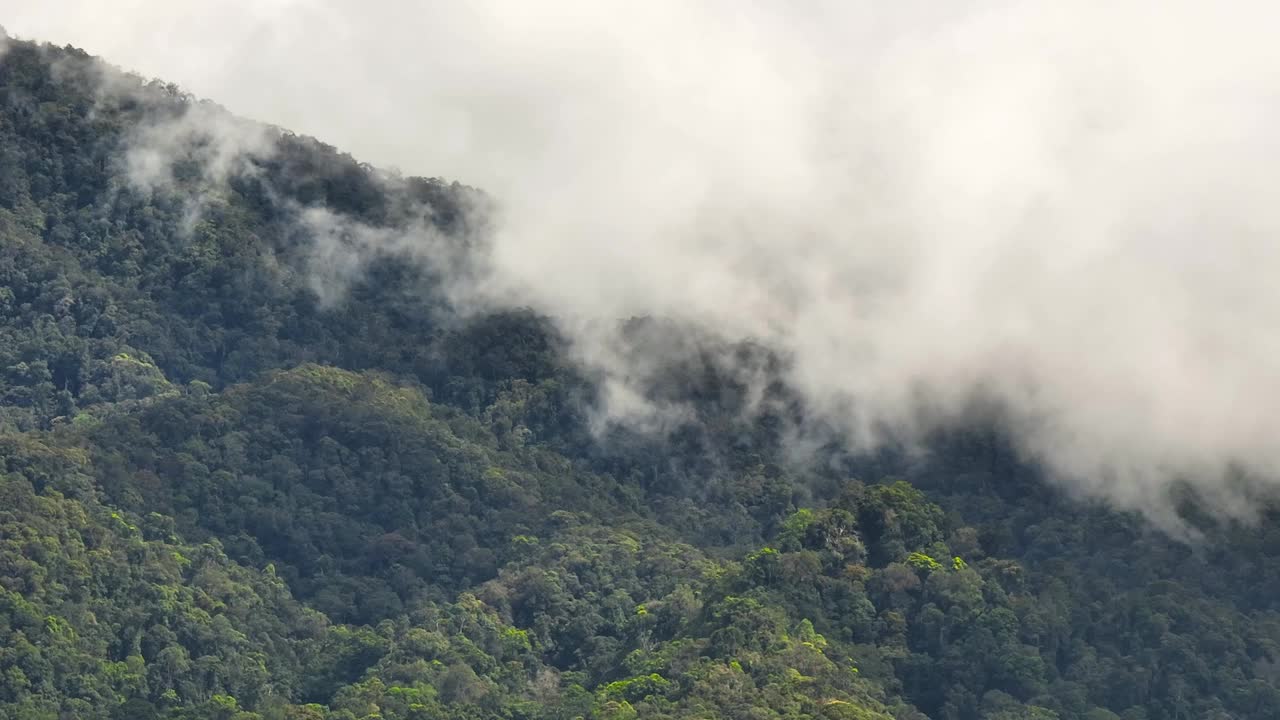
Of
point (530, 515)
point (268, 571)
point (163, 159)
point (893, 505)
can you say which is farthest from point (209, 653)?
point (163, 159)

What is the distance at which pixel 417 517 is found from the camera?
128m

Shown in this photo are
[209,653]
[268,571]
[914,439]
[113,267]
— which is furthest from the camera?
[113,267]

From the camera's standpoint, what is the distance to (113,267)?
142875 mm

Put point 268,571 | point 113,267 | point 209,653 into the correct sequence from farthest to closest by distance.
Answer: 1. point 113,267
2. point 268,571
3. point 209,653

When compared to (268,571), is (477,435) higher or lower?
higher

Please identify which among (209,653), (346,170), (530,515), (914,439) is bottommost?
(209,653)

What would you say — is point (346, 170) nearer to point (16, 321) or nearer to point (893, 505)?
point (16, 321)

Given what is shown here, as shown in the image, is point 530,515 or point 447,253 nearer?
point 530,515

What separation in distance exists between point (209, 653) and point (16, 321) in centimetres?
2913

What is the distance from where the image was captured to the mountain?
11100cm

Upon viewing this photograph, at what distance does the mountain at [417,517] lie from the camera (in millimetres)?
111000

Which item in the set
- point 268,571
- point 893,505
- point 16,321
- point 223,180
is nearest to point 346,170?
point 223,180

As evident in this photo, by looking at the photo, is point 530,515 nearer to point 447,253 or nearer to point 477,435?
point 477,435

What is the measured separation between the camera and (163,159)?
5807 inches
